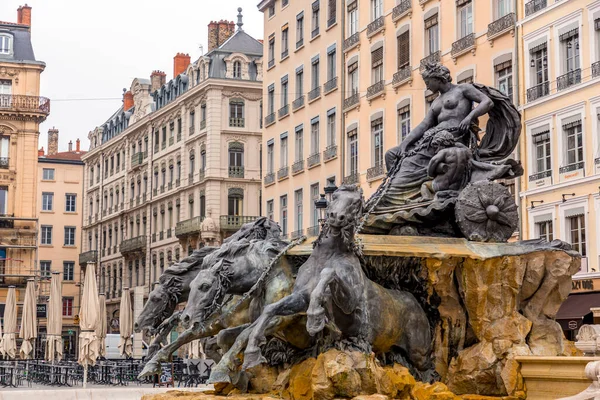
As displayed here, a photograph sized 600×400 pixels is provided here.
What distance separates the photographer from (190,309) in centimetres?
1112

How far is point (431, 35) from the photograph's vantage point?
136 feet

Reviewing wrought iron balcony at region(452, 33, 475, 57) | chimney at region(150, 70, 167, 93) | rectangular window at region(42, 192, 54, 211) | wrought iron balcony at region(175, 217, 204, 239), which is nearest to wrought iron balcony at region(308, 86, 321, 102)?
wrought iron balcony at region(452, 33, 475, 57)

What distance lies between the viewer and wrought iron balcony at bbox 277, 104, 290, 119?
177 feet

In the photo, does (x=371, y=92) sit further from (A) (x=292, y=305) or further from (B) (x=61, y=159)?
(B) (x=61, y=159)

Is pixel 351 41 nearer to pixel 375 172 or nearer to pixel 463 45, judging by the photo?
pixel 375 172

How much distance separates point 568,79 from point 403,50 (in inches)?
403

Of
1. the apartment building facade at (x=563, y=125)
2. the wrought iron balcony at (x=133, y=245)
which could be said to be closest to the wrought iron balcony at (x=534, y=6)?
the apartment building facade at (x=563, y=125)

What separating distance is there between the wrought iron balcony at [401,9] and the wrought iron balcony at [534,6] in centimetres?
713

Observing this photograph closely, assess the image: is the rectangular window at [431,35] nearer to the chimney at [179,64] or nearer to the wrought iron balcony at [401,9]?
the wrought iron balcony at [401,9]

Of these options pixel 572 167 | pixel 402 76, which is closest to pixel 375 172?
pixel 402 76

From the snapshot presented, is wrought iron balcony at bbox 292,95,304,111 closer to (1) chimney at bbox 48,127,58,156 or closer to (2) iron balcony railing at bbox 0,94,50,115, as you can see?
(2) iron balcony railing at bbox 0,94,50,115

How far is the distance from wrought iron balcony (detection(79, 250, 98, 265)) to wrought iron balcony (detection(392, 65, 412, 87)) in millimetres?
52019

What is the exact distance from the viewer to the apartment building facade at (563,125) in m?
32.8

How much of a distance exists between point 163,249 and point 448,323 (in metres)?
63.7
